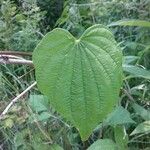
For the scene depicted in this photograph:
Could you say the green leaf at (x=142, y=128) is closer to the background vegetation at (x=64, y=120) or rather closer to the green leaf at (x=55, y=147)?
the background vegetation at (x=64, y=120)

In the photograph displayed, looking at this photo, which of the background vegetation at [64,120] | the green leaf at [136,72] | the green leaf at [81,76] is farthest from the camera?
the background vegetation at [64,120]

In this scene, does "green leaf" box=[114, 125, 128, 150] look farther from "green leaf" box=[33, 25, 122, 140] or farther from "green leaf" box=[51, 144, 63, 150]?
"green leaf" box=[33, 25, 122, 140]

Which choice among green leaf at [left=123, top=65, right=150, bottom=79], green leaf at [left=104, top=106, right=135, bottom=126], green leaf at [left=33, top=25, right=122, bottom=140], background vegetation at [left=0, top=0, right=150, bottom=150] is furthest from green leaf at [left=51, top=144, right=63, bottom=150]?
A: green leaf at [left=33, top=25, right=122, bottom=140]

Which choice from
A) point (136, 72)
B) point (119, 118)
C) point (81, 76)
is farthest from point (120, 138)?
point (81, 76)

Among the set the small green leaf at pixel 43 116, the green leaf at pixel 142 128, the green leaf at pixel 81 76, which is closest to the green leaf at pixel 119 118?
the green leaf at pixel 142 128

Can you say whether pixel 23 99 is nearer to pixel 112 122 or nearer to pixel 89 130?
pixel 112 122

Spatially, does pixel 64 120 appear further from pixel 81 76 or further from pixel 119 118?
pixel 81 76
